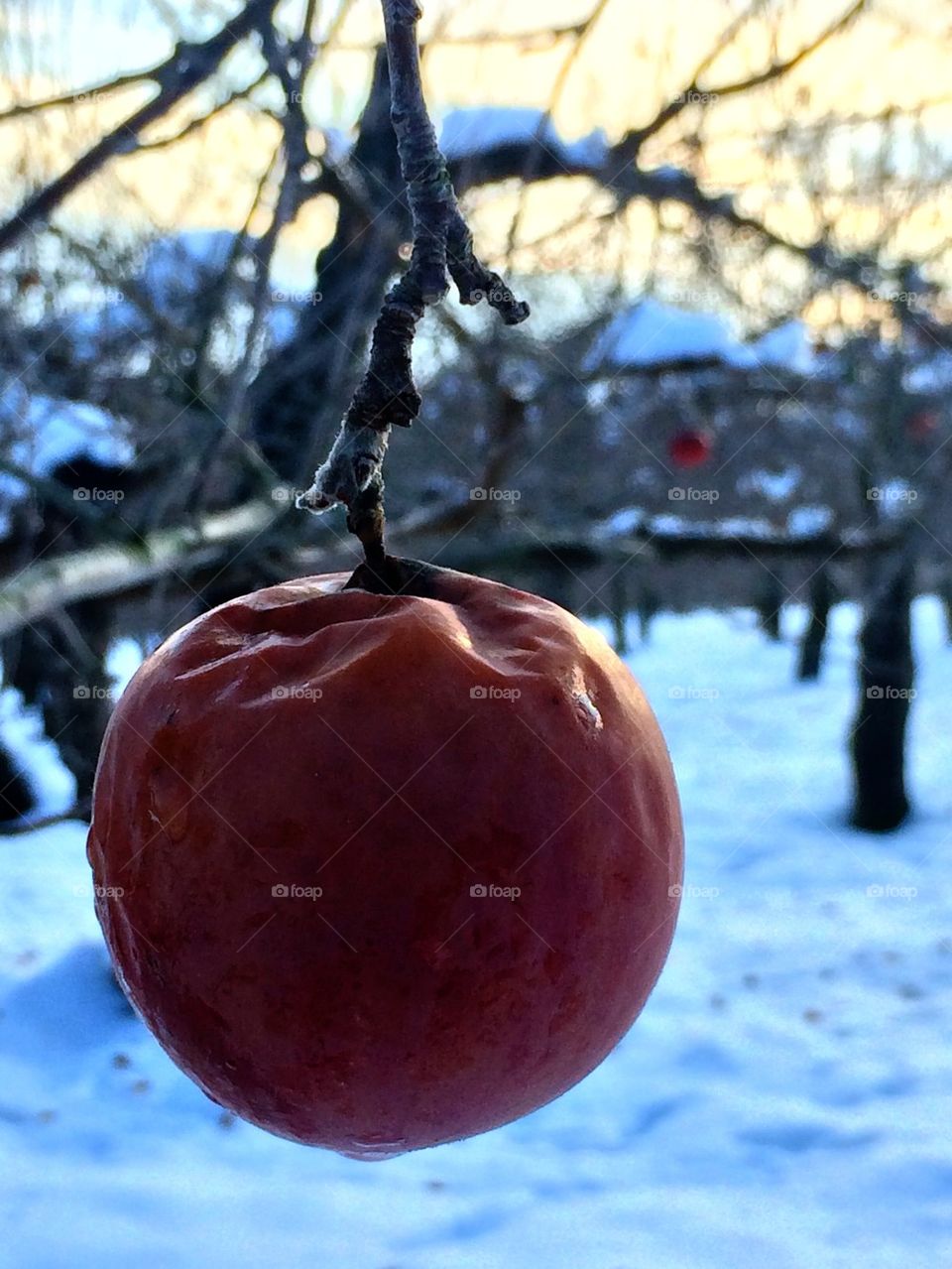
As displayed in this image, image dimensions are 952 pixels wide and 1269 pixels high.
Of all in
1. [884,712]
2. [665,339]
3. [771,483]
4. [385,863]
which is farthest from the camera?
[771,483]

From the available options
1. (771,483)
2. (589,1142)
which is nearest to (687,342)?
(589,1142)

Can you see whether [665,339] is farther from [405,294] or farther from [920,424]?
[405,294]

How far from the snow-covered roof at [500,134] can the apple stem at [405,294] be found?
5.50ft

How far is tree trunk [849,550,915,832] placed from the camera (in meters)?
5.70

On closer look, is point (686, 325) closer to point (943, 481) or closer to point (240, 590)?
point (240, 590)

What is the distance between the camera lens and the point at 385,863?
0.45m

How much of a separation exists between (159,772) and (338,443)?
17cm

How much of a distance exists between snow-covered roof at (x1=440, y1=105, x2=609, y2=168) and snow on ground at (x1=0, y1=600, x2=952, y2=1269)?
1.35 metres

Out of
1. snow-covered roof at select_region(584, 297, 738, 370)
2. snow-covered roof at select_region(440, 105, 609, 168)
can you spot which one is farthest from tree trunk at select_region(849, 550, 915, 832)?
snow-covered roof at select_region(440, 105, 609, 168)

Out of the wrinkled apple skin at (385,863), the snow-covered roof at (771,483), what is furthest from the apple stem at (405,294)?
the snow-covered roof at (771,483)

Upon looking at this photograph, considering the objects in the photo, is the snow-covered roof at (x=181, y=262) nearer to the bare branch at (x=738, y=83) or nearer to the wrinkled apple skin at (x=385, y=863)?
the bare branch at (x=738, y=83)

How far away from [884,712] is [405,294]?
6160 mm

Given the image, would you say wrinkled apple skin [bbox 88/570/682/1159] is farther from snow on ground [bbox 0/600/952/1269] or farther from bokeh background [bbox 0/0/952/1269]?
snow on ground [bbox 0/600/952/1269]

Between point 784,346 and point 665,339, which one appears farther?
point 784,346
